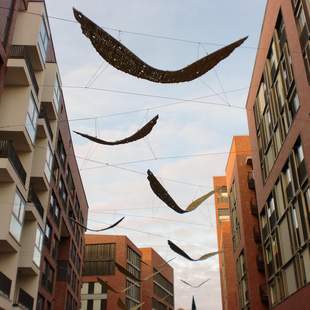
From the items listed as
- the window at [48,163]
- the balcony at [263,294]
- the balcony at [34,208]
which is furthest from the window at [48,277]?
the balcony at [263,294]

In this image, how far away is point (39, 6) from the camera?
109 feet

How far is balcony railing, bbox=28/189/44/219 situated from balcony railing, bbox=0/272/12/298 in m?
7.24

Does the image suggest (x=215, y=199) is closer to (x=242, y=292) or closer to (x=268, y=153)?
(x=242, y=292)

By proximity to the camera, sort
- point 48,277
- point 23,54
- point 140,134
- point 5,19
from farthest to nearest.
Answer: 1. point 48,277
2. point 23,54
3. point 5,19
4. point 140,134

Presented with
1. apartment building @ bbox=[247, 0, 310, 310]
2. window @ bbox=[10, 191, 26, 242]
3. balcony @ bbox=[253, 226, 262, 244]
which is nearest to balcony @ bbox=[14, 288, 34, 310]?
window @ bbox=[10, 191, 26, 242]

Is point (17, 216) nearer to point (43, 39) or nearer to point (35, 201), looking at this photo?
point (35, 201)

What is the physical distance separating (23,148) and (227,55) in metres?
22.7

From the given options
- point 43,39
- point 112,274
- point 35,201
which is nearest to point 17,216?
point 35,201

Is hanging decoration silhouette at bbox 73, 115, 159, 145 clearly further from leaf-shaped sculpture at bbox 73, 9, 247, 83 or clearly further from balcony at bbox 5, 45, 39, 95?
balcony at bbox 5, 45, 39, 95

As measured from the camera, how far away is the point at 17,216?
91.2 ft

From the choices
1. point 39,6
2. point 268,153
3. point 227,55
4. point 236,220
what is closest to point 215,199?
point 236,220

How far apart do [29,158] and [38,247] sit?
641 centimetres

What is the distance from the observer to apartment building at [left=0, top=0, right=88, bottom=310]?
88.7 ft

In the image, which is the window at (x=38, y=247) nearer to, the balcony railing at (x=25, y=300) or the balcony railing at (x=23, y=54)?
the balcony railing at (x=25, y=300)
